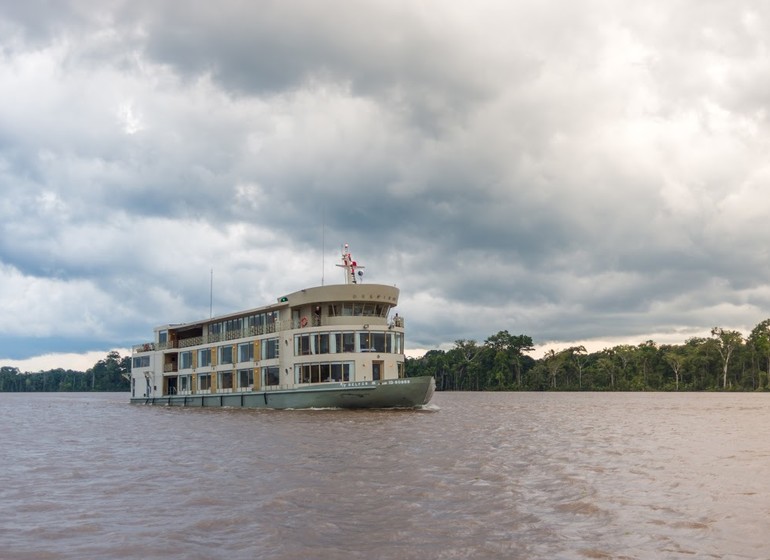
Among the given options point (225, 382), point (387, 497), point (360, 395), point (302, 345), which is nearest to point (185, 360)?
point (225, 382)

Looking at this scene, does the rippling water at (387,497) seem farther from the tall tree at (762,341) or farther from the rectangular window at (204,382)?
the tall tree at (762,341)

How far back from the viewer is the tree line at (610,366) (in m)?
121

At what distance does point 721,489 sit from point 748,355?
119859 millimetres

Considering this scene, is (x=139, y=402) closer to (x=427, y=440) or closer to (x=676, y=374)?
(x=427, y=440)

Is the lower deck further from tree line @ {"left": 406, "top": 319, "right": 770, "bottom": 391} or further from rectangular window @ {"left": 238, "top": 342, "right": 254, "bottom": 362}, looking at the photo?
tree line @ {"left": 406, "top": 319, "right": 770, "bottom": 391}

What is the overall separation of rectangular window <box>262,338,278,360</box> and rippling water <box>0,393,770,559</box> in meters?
19.1

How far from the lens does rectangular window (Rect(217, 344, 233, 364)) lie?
53406 millimetres

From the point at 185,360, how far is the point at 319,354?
2002cm

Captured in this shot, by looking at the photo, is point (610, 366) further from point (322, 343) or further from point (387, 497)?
point (387, 497)


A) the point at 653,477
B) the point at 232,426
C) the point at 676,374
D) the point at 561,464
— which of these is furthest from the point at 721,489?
the point at 676,374

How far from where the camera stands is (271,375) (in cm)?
4856

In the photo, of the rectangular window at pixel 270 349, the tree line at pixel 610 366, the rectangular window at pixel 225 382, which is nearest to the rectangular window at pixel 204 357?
the rectangular window at pixel 225 382

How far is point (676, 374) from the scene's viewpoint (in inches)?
4882

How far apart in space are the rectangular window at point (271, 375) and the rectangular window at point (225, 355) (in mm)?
5361
